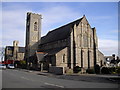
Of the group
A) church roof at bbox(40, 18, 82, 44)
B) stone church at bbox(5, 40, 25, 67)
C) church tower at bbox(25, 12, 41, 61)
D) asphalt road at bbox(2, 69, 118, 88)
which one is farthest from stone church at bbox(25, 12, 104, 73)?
stone church at bbox(5, 40, 25, 67)

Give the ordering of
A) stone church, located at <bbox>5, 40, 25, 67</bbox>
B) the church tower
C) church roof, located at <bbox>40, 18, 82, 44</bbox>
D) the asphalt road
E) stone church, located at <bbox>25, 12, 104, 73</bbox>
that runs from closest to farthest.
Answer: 1. the asphalt road
2. stone church, located at <bbox>25, 12, 104, 73</bbox>
3. church roof, located at <bbox>40, 18, 82, 44</bbox>
4. the church tower
5. stone church, located at <bbox>5, 40, 25, 67</bbox>

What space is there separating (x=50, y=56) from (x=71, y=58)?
618 centimetres

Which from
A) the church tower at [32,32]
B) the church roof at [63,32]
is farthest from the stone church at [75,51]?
the church tower at [32,32]

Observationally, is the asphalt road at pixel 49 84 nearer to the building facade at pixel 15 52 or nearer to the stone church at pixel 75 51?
the stone church at pixel 75 51

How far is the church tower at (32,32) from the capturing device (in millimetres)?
59906

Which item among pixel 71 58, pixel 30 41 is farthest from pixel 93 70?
pixel 30 41

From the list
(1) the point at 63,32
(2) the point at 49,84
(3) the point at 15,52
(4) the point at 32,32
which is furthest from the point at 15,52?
(2) the point at 49,84

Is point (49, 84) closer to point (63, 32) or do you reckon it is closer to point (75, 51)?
point (75, 51)

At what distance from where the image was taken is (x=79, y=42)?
1769 inches

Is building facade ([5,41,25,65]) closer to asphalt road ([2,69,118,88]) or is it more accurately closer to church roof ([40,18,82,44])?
church roof ([40,18,82,44])

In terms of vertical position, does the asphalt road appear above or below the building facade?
below

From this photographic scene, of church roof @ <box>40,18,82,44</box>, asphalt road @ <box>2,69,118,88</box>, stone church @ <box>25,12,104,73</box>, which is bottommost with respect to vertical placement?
asphalt road @ <box>2,69,118,88</box>

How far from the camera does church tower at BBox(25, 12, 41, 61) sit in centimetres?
5991

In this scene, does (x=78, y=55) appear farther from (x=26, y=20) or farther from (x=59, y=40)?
(x=26, y=20)
